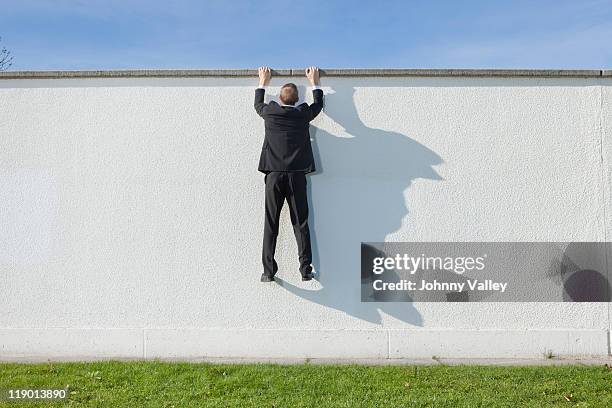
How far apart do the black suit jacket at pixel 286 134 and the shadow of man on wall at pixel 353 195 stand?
0.20 metres

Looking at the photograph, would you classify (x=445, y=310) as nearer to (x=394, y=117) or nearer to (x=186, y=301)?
(x=394, y=117)

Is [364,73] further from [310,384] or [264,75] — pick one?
[310,384]

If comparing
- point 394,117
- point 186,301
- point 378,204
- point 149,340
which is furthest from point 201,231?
point 394,117

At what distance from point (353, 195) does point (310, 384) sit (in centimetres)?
215

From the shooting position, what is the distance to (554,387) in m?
5.82

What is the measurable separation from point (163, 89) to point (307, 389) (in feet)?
11.9

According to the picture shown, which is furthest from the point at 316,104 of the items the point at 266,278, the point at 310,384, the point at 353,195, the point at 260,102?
the point at 310,384

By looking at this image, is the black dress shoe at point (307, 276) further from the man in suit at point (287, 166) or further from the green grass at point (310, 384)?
the green grass at point (310, 384)

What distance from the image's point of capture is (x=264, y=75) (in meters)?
7.04

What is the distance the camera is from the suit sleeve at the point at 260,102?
6.90m

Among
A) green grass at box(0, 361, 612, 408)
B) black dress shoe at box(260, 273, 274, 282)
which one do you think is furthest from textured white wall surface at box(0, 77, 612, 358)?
green grass at box(0, 361, 612, 408)

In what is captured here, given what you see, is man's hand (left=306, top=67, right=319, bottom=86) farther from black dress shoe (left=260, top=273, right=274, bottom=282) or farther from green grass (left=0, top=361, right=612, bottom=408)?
green grass (left=0, top=361, right=612, bottom=408)

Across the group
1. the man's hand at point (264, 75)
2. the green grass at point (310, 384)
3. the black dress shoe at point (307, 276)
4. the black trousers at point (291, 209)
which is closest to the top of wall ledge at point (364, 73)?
the man's hand at point (264, 75)

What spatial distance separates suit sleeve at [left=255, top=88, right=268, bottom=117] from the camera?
6898mm
